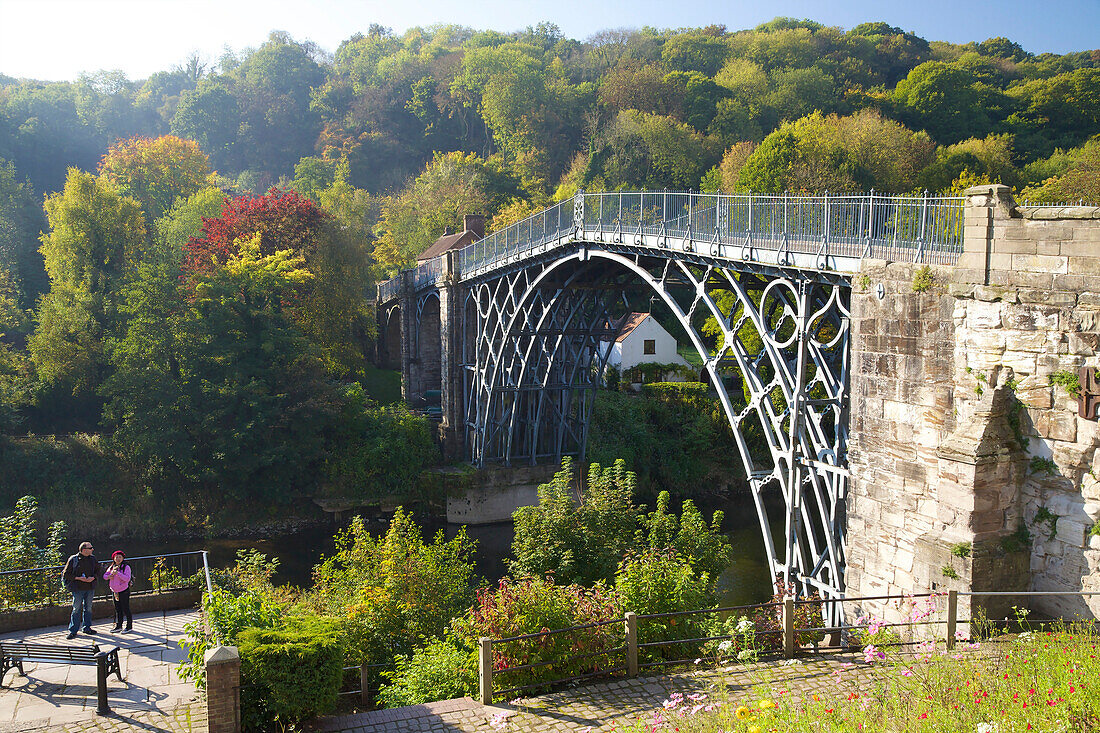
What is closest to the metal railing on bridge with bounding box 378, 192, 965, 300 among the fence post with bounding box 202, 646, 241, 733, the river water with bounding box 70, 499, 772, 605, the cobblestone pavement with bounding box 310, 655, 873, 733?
the cobblestone pavement with bounding box 310, 655, 873, 733

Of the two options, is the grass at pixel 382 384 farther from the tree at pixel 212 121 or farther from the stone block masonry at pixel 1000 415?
the tree at pixel 212 121

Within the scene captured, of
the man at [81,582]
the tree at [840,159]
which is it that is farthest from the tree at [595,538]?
the tree at [840,159]

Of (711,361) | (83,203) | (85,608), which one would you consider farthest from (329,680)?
(83,203)

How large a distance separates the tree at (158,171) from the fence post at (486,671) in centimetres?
4207

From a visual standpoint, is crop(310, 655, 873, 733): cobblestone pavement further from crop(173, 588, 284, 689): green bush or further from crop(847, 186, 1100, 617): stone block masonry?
crop(847, 186, 1100, 617): stone block masonry

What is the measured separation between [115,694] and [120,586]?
2.37 m

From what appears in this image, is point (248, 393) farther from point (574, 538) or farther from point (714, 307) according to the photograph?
point (714, 307)

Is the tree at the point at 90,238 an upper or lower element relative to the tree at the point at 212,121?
lower

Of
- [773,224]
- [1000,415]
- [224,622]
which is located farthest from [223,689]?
[773,224]

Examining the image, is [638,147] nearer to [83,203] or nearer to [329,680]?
[83,203]

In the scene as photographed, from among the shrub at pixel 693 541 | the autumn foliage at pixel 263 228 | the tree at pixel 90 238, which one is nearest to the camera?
the shrub at pixel 693 541

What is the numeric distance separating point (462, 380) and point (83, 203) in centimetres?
1559

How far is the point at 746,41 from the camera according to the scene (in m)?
65.7

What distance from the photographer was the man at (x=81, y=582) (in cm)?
1142
